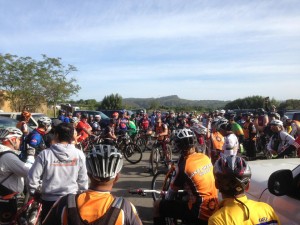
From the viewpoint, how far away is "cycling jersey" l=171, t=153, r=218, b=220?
12.0ft

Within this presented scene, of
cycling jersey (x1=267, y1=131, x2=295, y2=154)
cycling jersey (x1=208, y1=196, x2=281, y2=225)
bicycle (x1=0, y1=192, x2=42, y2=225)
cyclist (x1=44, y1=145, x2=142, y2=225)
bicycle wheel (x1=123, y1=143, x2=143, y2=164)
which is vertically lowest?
bicycle wheel (x1=123, y1=143, x2=143, y2=164)

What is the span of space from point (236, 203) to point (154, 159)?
315 inches

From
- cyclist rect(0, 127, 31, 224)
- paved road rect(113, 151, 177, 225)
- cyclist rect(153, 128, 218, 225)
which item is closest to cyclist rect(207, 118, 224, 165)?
paved road rect(113, 151, 177, 225)

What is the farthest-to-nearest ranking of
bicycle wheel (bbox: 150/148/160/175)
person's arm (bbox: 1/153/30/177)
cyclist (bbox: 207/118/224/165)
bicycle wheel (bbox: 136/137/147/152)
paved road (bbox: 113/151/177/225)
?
bicycle wheel (bbox: 136/137/147/152) < bicycle wheel (bbox: 150/148/160/175) < cyclist (bbox: 207/118/224/165) < paved road (bbox: 113/151/177/225) < person's arm (bbox: 1/153/30/177)

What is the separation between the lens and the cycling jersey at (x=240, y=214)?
2182mm

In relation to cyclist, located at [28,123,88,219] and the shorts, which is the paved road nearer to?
the shorts

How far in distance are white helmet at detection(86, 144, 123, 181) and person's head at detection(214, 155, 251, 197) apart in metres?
0.72

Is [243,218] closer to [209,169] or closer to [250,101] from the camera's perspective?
[209,169]

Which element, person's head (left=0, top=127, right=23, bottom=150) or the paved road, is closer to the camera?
person's head (left=0, top=127, right=23, bottom=150)

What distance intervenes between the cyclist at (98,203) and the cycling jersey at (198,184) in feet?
4.87

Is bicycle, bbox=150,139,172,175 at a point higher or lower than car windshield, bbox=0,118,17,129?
lower

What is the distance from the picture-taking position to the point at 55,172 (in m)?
3.72

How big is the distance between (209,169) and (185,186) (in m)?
0.34

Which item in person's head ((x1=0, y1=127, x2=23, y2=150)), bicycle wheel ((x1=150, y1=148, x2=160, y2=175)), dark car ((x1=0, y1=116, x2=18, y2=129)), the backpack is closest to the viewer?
the backpack
